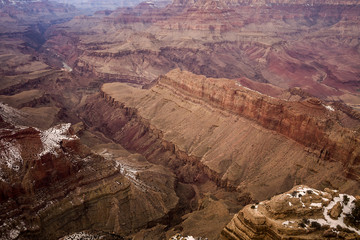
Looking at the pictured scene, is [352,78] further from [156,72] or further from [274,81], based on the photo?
[156,72]

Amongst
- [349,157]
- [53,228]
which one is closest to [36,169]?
[53,228]

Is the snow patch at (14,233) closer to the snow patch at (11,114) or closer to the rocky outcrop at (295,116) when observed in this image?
the snow patch at (11,114)

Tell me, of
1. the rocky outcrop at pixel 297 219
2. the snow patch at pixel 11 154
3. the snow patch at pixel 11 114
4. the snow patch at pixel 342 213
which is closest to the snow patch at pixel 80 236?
the snow patch at pixel 11 154

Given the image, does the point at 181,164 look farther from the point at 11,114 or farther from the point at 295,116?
the point at 11,114

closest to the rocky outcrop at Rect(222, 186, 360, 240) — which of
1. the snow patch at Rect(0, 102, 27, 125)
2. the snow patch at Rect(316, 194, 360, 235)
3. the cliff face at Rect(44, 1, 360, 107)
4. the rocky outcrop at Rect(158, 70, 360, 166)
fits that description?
the snow patch at Rect(316, 194, 360, 235)

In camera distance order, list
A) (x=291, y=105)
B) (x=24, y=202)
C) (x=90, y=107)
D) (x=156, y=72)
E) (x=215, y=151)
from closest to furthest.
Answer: (x=24, y=202) < (x=291, y=105) < (x=215, y=151) < (x=90, y=107) < (x=156, y=72)

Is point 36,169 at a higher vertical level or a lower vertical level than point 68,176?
higher

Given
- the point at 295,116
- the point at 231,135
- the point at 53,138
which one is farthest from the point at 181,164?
the point at 53,138

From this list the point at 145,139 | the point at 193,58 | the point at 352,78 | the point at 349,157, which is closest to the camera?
the point at 349,157
